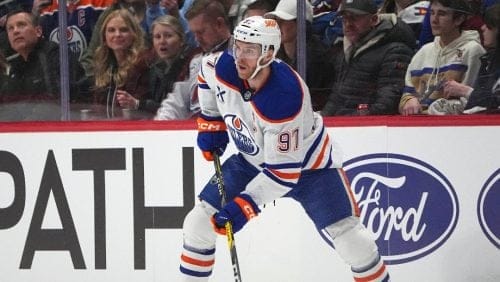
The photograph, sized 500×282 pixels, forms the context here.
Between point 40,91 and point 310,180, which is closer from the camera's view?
point 310,180

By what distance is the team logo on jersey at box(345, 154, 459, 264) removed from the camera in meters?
4.77

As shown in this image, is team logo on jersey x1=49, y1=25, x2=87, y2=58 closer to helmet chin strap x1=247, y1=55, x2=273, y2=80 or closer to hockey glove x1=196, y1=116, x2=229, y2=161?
hockey glove x1=196, y1=116, x2=229, y2=161

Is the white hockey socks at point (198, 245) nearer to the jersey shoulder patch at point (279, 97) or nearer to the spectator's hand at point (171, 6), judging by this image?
the jersey shoulder patch at point (279, 97)

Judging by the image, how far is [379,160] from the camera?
480 cm

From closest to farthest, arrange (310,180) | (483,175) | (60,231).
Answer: (310,180) → (483,175) → (60,231)

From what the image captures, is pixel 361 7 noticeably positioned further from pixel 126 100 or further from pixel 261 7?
pixel 126 100

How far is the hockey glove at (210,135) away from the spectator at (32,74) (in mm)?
773

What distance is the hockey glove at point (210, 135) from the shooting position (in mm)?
4535

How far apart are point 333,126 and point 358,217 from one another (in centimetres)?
53

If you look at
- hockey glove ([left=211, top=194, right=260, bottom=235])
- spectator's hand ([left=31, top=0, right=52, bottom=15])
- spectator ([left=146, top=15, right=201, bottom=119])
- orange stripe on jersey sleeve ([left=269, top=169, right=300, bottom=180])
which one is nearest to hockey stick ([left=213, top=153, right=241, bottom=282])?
hockey glove ([left=211, top=194, right=260, bottom=235])

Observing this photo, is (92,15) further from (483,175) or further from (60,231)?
(483,175)

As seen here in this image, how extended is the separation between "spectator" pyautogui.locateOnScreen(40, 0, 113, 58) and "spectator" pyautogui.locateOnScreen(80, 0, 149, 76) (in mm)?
18

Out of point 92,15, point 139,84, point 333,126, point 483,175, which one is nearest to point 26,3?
point 92,15

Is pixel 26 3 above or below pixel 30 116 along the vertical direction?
above
